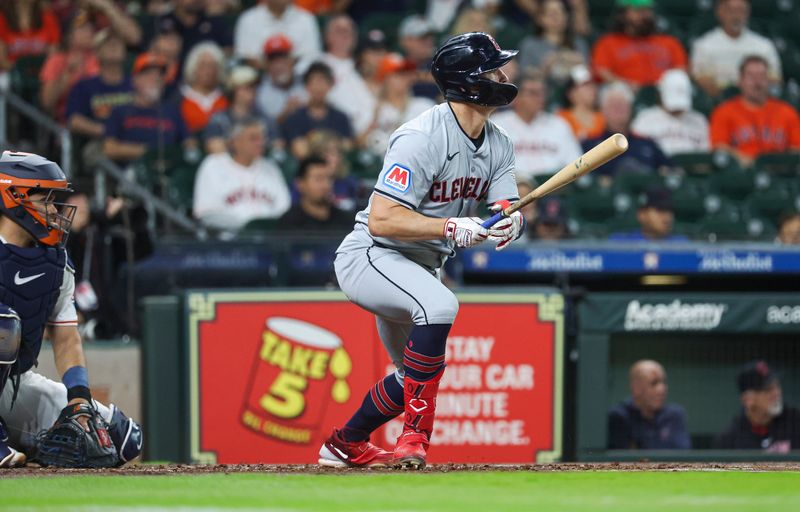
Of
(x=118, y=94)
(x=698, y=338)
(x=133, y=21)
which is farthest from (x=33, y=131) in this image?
(x=698, y=338)

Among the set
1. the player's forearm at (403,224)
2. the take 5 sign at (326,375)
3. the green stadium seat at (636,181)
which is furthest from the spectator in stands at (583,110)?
the player's forearm at (403,224)

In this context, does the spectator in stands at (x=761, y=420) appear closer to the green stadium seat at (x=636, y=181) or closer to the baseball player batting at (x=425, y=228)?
the green stadium seat at (x=636, y=181)

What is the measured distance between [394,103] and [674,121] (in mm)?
2350

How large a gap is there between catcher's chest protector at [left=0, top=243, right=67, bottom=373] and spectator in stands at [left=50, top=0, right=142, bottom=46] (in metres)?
5.19

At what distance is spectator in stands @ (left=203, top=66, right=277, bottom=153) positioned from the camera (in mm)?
9703

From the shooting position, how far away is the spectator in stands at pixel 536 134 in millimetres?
10133

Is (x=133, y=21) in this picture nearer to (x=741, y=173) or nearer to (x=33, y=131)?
Result: (x=33, y=131)

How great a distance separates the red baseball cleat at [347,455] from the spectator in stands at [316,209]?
3.17 metres

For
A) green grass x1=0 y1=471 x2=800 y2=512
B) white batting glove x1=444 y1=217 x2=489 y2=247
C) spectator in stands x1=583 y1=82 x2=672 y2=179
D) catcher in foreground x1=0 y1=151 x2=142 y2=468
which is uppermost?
spectator in stands x1=583 y1=82 x2=672 y2=179

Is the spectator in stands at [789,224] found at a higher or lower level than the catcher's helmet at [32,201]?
lower

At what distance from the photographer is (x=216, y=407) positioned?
789 centimetres

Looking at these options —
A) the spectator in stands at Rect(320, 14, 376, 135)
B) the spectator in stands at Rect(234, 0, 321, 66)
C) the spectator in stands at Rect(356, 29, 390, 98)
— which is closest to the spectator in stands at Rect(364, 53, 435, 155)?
the spectator in stands at Rect(320, 14, 376, 135)

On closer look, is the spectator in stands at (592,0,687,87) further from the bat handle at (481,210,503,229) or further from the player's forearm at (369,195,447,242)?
the player's forearm at (369,195,447,242)

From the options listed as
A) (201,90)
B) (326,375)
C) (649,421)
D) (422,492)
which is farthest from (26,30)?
(422,492)
